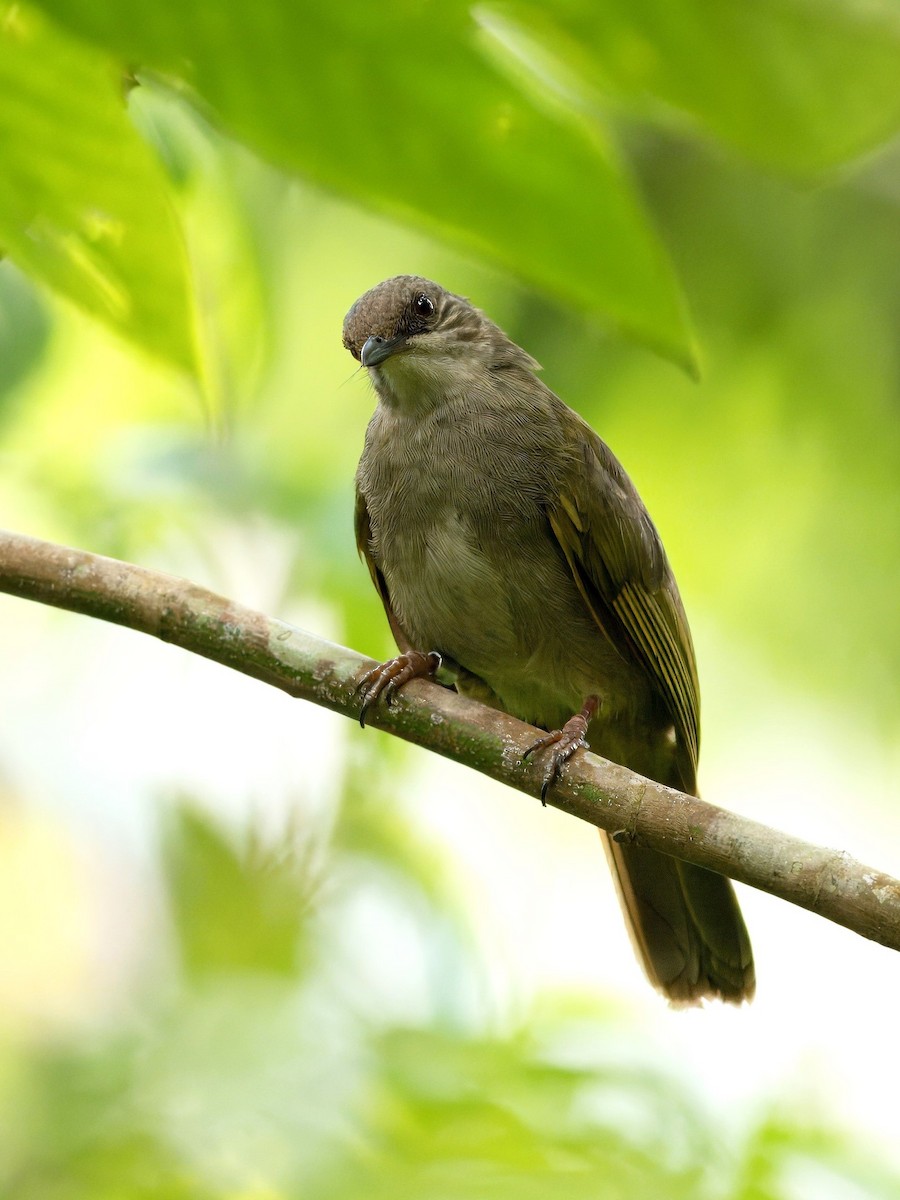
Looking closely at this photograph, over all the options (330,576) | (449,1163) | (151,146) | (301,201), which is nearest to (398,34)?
(151,146)

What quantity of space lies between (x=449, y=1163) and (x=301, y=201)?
4682 mm

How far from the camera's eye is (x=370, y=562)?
14.9 ft

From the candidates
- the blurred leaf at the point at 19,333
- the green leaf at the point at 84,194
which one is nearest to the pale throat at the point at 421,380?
the blurred leaf at the point at 19,333

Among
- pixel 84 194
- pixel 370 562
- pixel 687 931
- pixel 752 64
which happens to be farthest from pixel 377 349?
pixel 752 64

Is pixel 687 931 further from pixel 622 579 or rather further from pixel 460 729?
pixel 460 729

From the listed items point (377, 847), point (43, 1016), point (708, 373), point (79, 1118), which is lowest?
point (79, 1118)

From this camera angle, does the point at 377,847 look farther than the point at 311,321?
No

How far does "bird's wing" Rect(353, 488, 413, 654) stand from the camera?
450cm

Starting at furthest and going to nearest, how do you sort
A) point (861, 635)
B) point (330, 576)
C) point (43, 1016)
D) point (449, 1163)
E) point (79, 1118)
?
point (861, 635) → point (43, 1016) → point (79, 1118) → point (330, 576) → point (449, 1163)

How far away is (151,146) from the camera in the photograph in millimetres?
1164

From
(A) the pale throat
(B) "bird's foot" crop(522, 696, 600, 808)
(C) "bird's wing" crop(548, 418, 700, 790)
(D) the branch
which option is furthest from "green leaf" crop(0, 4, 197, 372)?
(A) the pale throat

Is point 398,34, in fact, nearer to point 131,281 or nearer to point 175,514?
point 131,281

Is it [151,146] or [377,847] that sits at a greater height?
[377,847]

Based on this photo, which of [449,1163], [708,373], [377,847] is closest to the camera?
[449,1163]
